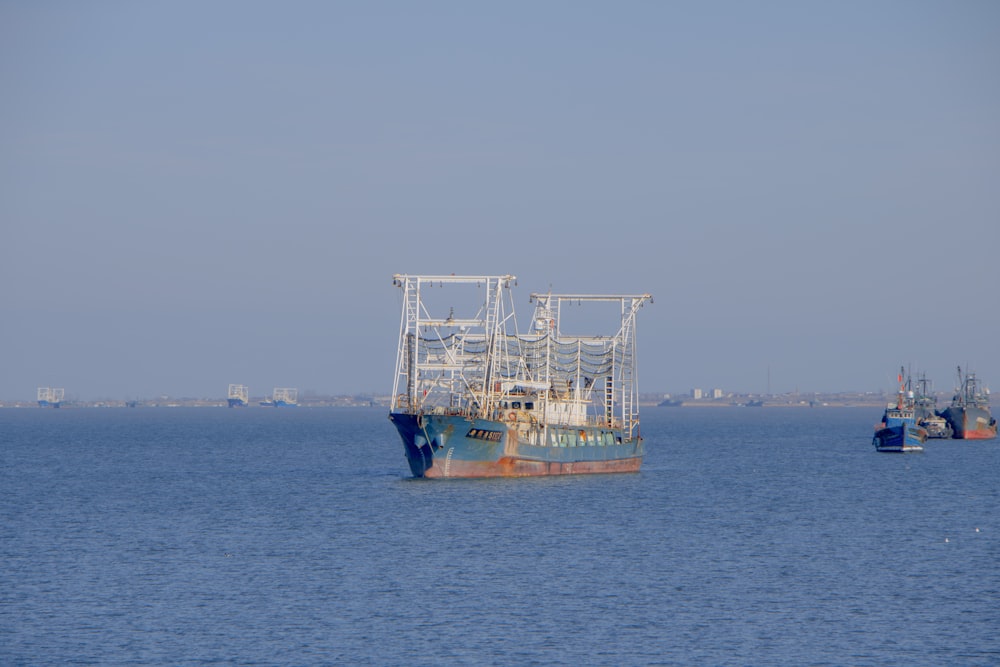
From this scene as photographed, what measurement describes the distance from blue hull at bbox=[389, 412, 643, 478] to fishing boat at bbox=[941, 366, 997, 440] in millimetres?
96380

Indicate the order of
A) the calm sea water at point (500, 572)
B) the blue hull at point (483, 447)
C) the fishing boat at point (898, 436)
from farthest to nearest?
the fishing boat at point (898, 436) < the blue hull at point (483, 447) < the calm sea water at point (500, 572)

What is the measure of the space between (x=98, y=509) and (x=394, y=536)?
25378 millimetres

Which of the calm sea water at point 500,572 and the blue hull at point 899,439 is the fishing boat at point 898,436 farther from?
the calm sea water at point 500,572

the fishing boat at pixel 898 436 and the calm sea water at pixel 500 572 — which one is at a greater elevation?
the fishing boat at pixel 898 436

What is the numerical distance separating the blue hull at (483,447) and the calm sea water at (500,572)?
134 cm

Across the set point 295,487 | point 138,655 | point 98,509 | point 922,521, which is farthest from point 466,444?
point 138,655

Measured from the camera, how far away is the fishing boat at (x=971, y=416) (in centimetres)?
18450

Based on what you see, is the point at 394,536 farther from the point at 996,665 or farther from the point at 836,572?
the point at 996,665

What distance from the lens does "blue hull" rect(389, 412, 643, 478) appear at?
92.1 m

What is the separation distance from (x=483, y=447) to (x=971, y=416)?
369 ft

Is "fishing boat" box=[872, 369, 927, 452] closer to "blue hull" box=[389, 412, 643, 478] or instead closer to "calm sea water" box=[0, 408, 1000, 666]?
"calm sea water" box=[0, 408, 1000, 666]

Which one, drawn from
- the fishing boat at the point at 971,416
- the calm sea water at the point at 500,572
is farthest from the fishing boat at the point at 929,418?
the calm sea water at the point at 500,572

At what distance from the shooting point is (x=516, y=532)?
7269 centimetres

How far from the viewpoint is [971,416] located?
184750mm
